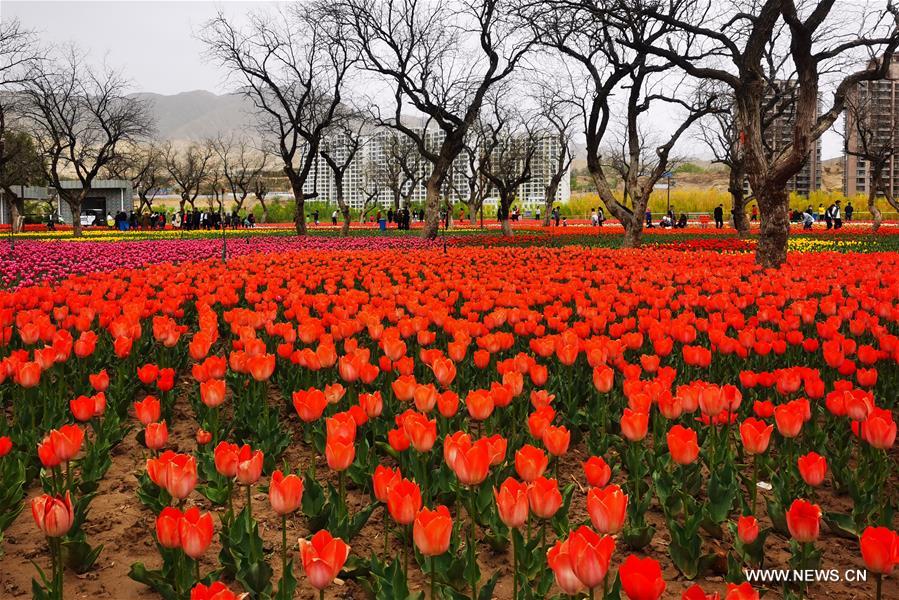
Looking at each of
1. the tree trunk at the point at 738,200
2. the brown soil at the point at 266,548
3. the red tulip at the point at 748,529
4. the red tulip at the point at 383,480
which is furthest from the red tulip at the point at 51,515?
the tree trunk at the point at 738,200

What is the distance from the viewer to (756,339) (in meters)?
4.39

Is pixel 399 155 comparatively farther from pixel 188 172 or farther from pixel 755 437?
pixel 755 437

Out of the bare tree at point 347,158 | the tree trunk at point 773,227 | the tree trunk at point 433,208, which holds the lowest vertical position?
the tree trunk at point 773,227

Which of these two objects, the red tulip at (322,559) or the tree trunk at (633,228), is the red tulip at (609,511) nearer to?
the red tulip at (322,559)

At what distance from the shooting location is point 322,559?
4.84 ft

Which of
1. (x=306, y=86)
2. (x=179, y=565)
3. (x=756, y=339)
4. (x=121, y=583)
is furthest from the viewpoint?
(x=306, y=86)

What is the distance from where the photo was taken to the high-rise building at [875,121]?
3042cm

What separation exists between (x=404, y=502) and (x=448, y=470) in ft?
3.48

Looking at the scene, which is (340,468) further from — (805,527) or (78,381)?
(78,381)

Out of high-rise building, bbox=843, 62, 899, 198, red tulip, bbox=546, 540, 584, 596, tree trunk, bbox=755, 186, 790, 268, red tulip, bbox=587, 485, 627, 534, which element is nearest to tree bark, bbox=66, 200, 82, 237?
tree trunk, bbox=755, 186, 790, 268

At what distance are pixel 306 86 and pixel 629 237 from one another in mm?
18859

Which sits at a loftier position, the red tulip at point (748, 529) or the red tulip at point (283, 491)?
the red tulip at point (283, 491)

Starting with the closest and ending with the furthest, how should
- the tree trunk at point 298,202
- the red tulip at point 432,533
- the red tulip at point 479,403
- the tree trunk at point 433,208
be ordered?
1. the red tulip at point 432,533
2. the red tulip at point 479,403
3. the tree trunk at point 433,208
4. the tree trunk at point 298,202

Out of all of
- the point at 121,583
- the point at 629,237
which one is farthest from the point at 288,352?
the point at 629,237
